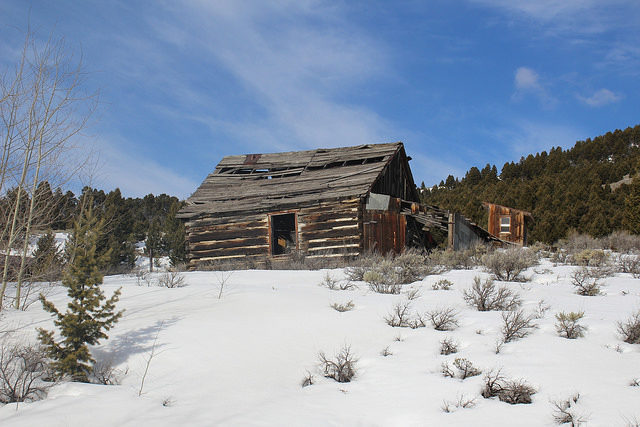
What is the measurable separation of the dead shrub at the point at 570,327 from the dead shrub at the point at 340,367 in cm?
227

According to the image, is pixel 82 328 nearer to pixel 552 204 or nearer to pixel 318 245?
pixel 318 245

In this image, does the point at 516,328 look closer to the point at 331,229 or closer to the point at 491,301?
the point at 491,301

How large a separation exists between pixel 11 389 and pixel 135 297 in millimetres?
3405

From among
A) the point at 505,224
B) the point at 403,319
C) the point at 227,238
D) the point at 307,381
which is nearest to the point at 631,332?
the point at 403,319

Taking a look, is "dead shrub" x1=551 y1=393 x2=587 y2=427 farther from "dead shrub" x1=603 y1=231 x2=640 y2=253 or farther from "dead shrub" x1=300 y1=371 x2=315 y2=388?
"dead shrub" x1=603 y1=231 x2=640 y2=253

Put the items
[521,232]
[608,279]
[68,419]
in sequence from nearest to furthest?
[68,419] → [608,279] → [521,232]

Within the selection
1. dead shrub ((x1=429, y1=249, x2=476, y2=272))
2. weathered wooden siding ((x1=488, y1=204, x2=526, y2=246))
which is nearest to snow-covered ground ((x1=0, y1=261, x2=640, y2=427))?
dead shrub ((x1=429, y1=249, x2=476, y2=272))

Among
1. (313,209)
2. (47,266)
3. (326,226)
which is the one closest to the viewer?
(47,266)

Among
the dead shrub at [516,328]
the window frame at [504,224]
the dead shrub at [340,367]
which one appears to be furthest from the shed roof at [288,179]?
the dead shrub at [340,367]

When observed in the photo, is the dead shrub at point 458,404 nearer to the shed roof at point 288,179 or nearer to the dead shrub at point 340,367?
the dead shrub at point 340,367

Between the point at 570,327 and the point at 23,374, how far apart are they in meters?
5.28

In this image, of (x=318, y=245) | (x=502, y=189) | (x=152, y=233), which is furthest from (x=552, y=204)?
(x=152, y=233)

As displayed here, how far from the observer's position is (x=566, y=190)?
33.2 metres

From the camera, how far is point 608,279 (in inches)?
323
